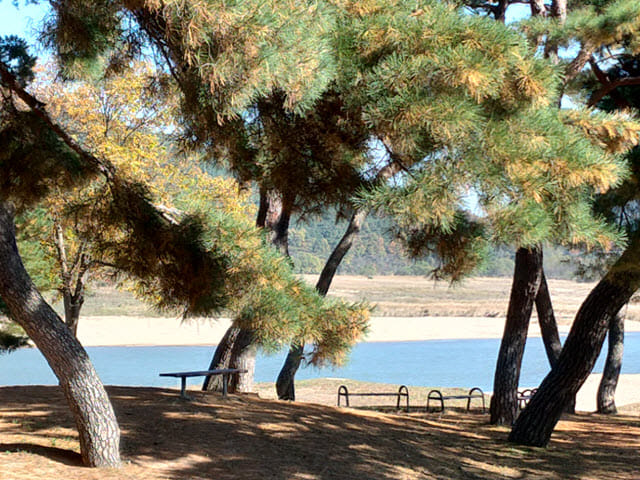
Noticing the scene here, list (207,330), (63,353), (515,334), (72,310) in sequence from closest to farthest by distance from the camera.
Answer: (63,353), (515,334), (72,310), (207,330)

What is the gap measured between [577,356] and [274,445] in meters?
3.16

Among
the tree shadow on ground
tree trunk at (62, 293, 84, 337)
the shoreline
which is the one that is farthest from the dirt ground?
the shoreline

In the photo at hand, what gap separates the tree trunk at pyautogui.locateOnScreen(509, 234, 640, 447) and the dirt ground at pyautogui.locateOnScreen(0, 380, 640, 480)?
9.9 inches

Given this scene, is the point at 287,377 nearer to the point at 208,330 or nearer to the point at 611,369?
the point at 611,369

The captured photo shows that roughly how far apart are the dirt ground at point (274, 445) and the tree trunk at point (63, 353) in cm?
18

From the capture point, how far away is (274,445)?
20.0 feet

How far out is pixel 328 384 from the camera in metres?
17.9

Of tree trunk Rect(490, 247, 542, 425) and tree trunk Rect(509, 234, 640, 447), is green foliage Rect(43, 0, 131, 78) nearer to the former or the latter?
tree trunk Rect(509, 234, 640, 447)

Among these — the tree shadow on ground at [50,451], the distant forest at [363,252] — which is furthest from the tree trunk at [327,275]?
the distant forest at [363,252]

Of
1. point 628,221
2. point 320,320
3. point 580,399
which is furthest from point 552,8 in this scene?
point 580,399

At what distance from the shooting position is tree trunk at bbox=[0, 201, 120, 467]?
14.8 ft

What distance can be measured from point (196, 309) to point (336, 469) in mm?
1834

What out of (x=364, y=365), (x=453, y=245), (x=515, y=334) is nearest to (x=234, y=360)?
(x=515, y=334)

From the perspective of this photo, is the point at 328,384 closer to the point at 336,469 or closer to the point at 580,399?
the point at 580,399
